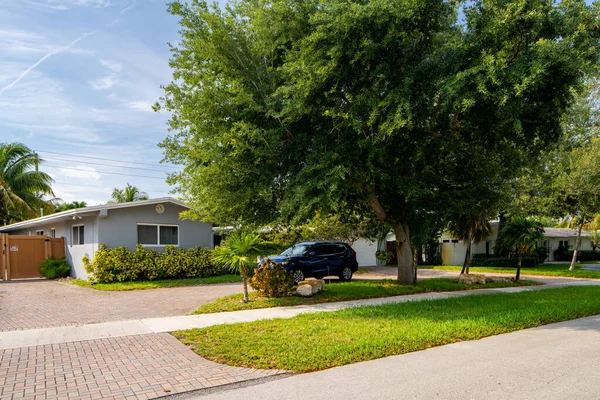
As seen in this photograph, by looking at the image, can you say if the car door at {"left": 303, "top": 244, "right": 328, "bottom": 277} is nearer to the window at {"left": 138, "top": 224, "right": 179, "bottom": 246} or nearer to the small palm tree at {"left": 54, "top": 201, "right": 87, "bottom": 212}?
the window at {"left": 138, "top": 224, "right": 179, "bottom": 246}

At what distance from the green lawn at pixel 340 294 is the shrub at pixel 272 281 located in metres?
0.25

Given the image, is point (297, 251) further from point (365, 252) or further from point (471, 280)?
point (365, 252)

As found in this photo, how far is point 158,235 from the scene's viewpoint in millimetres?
20219

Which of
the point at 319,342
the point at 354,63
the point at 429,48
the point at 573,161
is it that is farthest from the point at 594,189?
the point at 319,342

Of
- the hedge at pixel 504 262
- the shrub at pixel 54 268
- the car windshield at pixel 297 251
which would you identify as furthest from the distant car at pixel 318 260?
the hedge at pixel 504 262

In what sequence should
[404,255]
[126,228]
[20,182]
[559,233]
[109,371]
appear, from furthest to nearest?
[559,233]
[20,182]
[126,228]
[404,255]
[109,371]

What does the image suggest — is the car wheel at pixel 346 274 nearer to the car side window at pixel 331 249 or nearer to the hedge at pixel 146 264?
the car side window at pixel 331 249

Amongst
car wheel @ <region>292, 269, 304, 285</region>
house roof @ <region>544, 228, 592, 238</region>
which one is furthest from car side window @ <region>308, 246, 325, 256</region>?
house roof @ <region>544, 228, 592, 238</region>

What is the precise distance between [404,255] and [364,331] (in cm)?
817

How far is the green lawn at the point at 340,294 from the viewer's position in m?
11.5

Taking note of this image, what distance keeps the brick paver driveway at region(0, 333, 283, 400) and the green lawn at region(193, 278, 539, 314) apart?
12.3ft

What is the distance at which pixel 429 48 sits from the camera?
41.1 feet

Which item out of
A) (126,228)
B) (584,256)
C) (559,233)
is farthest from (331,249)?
(584,256)

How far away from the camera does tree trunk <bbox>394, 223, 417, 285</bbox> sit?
1584 cm
